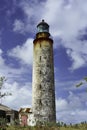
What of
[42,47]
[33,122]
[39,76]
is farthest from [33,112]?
[42,47]

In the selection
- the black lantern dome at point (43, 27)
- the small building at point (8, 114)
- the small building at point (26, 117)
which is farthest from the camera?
the black lantern dome at point (43, 27)

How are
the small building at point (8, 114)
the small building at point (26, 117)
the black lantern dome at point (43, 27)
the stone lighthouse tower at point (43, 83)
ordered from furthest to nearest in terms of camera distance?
the black lantern dome at point (43, 27)
the small building at point (26, 117)
the small building at point (8, 114)
the stone lighthouse tower at point (43, 83)

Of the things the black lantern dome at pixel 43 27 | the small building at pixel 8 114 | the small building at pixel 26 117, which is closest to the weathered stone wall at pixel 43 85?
the small building at pixel 26 117

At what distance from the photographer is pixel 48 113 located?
155 feet

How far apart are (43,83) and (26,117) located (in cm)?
724

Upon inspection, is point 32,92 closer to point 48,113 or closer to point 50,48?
point 48,113

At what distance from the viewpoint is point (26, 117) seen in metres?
51.5

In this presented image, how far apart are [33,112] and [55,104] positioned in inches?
138

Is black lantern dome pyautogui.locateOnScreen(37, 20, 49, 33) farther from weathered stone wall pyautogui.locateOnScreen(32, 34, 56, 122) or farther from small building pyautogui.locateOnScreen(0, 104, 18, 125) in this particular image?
small building pyautogui.locateOnScreen(0, 104, 18, 125)

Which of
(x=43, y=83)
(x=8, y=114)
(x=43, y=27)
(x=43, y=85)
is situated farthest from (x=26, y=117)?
(x=43, y=27)

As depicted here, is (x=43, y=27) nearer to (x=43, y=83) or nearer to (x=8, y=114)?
(x=43, y=83)

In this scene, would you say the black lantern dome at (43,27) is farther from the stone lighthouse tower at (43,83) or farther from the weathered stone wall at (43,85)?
the weathered stone wall at (43,85)

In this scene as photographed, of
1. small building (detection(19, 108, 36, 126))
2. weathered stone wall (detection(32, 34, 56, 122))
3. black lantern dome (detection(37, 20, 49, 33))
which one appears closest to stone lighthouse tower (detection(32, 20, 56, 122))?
weathered stone wall (detection(32, 34, 56, 122))

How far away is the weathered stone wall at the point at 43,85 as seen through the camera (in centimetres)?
4734
